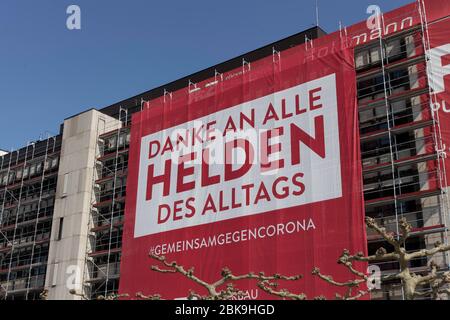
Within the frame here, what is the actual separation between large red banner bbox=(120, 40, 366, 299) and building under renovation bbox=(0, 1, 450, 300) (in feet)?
6.23

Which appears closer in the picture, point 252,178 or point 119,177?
point 252,178

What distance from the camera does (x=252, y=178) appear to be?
40438 mm

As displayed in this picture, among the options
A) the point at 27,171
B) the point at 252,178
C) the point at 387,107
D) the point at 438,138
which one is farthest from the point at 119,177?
the point at 438,138

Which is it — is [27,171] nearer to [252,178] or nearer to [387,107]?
[252,178]

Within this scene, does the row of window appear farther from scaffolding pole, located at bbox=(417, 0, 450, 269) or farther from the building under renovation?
scaffolding pole, located at bbox=(417, 0, 450, 269)

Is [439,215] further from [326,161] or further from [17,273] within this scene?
[17,273]

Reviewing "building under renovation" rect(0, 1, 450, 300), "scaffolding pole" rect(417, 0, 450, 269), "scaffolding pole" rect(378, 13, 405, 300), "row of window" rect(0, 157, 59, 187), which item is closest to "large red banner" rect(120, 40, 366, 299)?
"building under renovation" rect(0, 1, 450, 300)

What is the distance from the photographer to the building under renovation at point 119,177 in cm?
3450

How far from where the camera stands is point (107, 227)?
51.1 m

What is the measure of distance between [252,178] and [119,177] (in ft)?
56.1

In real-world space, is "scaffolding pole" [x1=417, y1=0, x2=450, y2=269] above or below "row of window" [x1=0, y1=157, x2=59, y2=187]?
below

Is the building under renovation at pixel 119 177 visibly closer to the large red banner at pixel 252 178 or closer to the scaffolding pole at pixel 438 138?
the scaffolding pole at pixel 438 138

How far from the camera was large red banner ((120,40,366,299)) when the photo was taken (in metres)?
36.1
